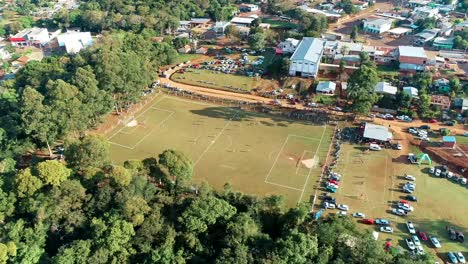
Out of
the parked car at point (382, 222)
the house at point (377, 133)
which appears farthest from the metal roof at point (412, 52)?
the parked car at point (382, 222)

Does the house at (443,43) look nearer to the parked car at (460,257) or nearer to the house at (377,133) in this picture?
the house at (377,133)

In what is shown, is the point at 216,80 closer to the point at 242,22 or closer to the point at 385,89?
the point at 385,89

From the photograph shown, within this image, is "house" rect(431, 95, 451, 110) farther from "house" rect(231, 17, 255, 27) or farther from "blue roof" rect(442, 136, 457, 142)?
"house" rect(231, 17, 255, 27)

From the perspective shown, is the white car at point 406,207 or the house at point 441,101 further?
the house at point 441,101

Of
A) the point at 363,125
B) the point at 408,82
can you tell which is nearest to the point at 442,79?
the point at 408,82

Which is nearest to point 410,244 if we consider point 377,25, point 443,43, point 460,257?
point 460,257
